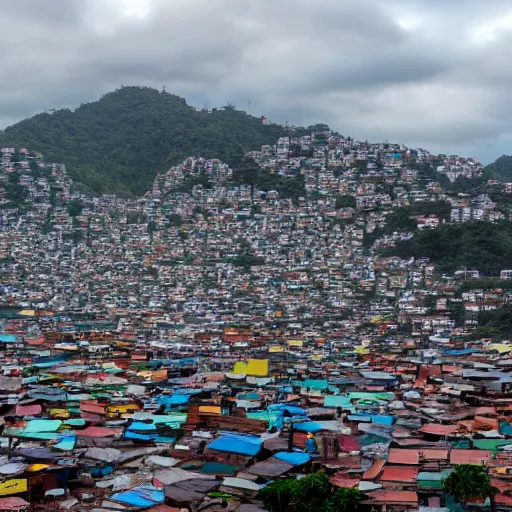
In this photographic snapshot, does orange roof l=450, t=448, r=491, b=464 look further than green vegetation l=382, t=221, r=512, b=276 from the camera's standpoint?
No

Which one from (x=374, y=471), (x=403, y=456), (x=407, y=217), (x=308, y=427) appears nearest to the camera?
(x=374, y=471)

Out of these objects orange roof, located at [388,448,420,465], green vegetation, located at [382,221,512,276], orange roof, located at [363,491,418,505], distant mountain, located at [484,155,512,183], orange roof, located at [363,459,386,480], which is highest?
distant mountain, located at [484,155,512,183]

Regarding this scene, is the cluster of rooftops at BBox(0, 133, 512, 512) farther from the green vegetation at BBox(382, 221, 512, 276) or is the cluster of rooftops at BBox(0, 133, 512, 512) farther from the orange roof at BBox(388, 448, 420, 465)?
the green vegetation at BBox(382, 221, 512, 276)

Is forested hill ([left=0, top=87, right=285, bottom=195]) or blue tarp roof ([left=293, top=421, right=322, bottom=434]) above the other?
forested hill ([left=0, top=87, right=285, bottom=195])

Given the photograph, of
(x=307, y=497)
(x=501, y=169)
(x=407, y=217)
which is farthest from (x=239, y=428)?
(x=501, y=169)

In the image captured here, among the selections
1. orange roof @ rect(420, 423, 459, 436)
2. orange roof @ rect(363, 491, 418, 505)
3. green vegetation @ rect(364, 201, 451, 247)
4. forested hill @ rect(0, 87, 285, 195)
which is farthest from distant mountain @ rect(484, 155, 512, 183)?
orange roof @ rect(363, 491, 418, 505)

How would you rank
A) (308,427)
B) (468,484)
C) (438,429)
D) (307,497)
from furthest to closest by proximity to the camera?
(308,427) < (438,429) < (307,497) < (468,484)

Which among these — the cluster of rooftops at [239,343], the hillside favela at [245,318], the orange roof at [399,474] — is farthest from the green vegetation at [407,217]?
the orange roof at [399,474]

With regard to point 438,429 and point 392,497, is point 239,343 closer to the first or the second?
point 438,429

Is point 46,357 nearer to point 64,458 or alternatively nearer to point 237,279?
point 64,458
